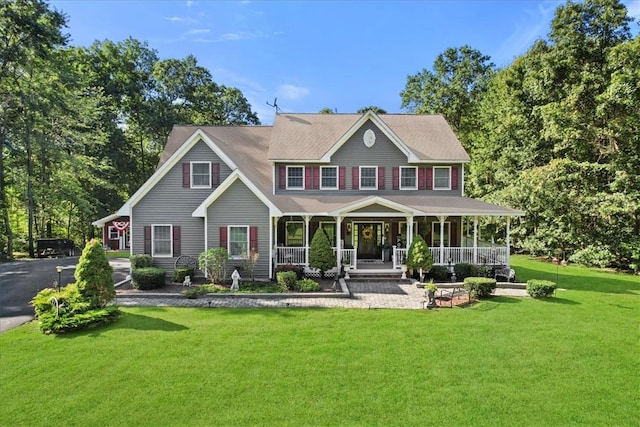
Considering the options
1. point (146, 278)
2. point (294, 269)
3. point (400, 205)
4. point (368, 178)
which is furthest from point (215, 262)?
point (368, 178)

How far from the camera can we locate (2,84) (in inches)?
990

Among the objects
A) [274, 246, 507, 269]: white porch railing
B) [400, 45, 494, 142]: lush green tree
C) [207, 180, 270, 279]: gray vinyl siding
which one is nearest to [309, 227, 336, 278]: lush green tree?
[274, 246, 507, 269]: white porch railing

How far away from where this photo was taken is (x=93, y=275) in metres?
10.9

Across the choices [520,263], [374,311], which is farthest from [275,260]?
[520,263]

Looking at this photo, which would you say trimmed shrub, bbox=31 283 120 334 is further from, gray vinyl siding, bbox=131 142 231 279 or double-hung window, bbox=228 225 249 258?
double-hung window, bbox=228 225 249 258

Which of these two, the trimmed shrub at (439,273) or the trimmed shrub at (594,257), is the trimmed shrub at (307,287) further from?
the trimmed shrub at (594,257)

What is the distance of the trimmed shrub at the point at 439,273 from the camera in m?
16.8

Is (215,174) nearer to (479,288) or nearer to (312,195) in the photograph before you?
(312,195)

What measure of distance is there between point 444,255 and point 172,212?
13.8 metres

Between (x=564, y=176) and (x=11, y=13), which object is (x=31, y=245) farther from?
(x=564, y=176)

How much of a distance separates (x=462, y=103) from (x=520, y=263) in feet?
68.7

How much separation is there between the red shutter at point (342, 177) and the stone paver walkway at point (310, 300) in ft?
23.3

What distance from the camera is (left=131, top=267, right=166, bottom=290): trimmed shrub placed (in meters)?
14.9

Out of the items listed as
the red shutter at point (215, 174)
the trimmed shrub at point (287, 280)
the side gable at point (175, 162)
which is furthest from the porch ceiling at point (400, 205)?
the side gable at point (175, 162)
